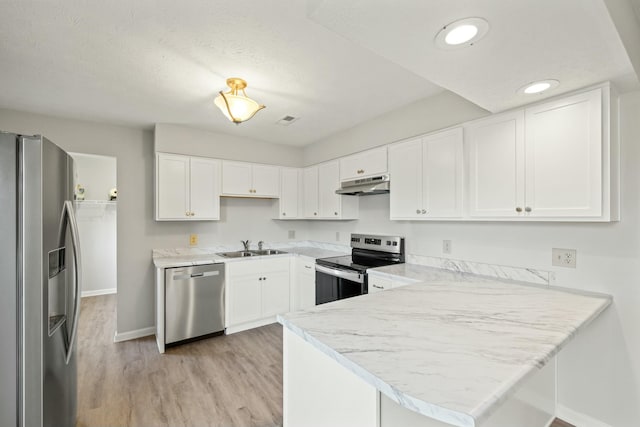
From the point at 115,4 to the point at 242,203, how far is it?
2.85m

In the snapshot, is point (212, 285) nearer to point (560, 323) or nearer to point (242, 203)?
point (242, 203)

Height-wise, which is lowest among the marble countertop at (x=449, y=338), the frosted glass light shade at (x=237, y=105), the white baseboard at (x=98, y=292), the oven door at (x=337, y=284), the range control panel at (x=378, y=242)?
the white baseboard at (x=98, y=292)

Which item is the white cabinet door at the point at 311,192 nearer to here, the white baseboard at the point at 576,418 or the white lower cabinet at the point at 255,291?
the white lower cabinet at the point at 255,291

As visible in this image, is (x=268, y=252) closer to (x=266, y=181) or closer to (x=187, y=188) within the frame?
(x=266, y=181)

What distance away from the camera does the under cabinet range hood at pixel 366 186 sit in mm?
2975

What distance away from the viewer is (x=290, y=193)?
429cm

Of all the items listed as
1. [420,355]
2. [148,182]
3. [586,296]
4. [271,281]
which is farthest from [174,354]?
[586,296]

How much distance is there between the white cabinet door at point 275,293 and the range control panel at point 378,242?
3.41 ft

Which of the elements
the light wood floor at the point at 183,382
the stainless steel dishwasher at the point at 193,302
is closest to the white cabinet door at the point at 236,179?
the stainless steel dishwasher at the point at 193,302

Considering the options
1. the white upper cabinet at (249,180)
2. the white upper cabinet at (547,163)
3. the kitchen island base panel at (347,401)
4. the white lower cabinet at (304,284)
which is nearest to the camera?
the kitchen island base panel at (347,401)

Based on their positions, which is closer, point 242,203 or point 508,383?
point 508,383

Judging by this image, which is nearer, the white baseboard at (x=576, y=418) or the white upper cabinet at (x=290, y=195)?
the white baseboard at (x=576, y=418)

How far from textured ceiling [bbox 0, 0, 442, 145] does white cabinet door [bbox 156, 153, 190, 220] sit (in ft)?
1.62

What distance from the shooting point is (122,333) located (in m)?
3.35
